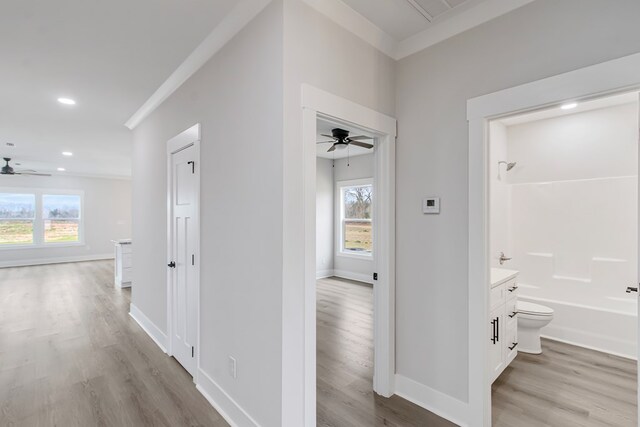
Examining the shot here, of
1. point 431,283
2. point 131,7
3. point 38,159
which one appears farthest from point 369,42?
point 38,159

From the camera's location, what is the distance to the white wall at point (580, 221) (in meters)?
3.35

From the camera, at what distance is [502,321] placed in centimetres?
263

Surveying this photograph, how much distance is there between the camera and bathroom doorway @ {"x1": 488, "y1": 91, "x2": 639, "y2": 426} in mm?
2434

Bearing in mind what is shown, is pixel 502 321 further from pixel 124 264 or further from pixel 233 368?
pixel 124 264

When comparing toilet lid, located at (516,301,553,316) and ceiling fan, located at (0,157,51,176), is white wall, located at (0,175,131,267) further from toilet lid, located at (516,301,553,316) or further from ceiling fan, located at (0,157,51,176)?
toilet lid, located at (516,301,553,316)

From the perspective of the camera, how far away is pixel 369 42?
7.15ft

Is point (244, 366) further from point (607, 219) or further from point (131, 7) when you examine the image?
point (607, 219)

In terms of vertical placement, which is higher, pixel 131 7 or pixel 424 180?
pixel 131 7

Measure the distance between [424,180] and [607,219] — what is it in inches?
113

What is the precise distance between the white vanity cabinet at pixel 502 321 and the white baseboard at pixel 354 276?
3451 mm

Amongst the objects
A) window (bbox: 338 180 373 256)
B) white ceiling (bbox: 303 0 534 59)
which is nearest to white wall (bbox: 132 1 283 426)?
white ceiling (bbox: 303 0 534 59)

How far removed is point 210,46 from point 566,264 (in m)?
4.63

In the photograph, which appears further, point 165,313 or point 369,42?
point 165,313

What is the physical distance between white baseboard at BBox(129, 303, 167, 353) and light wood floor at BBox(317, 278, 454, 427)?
1702 mm
